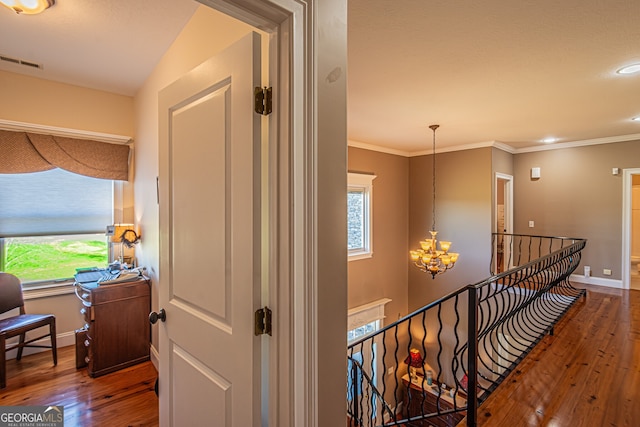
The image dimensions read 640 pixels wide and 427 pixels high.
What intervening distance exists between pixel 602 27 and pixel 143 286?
4.07 meters

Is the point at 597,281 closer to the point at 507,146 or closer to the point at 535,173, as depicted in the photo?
the point at 535,173

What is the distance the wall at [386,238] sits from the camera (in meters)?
5.30

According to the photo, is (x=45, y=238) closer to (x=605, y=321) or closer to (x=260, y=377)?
(x=260, y=377)

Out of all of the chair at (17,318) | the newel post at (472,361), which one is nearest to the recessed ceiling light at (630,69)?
the newel post at (472,361)

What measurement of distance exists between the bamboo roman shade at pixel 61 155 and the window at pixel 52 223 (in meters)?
0.17

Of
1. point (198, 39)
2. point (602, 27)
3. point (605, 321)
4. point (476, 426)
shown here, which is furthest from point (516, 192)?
point (198, 39)

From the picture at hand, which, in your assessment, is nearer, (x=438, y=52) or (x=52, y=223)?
(x=438, y=52)

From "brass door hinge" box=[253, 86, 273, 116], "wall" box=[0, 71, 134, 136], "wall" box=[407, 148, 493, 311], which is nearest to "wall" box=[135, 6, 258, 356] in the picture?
"wall" box=[0, 71, 134, 136]

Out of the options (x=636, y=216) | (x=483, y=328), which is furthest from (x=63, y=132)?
(x=636, y=216)

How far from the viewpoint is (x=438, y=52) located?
221cm

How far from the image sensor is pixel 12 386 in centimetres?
243

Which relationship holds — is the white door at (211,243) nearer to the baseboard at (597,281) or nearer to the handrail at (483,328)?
the handrail at (483,328)

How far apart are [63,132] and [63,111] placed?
0.69 ft

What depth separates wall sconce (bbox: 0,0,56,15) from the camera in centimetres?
182
